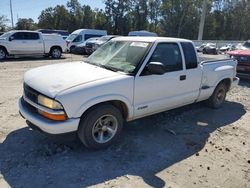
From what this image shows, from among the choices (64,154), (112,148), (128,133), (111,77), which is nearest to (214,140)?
(128,133)

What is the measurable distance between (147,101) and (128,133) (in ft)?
2.42

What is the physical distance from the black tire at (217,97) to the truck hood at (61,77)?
3240 millimetres

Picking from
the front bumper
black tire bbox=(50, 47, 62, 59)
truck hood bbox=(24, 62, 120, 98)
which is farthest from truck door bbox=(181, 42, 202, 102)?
black tire bbox=(50, 47, 62, 59)

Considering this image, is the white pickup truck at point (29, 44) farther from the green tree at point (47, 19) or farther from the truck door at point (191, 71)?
the green tree at point (47, 19)

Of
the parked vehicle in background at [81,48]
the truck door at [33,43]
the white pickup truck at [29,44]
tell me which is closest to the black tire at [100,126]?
the white pickup truck at [29,44]

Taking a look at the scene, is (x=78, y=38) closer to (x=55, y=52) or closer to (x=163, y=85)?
(x=55, y=52)

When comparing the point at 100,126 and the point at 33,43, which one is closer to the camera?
the point at 100,126

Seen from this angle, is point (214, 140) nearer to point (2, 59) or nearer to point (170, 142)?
point (170, 142)

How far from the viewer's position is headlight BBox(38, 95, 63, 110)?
3980 millimetres

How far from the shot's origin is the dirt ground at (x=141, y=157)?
3820 millimetres

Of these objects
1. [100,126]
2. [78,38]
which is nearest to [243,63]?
[100,126]

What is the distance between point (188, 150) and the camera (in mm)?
4770

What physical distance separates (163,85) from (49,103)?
6.85 ft

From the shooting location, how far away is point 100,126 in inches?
179
